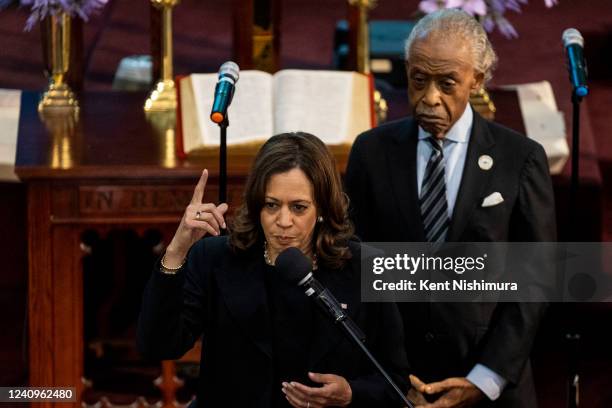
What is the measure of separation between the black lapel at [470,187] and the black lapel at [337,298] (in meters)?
0.41

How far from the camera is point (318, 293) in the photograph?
3195 millimetres

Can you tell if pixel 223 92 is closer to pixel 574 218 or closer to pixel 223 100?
pixel 223 100

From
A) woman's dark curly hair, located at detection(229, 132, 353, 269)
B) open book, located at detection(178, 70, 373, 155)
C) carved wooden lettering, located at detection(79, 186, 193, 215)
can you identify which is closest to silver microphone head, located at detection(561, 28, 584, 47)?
woman's dark curly hair, located at detection(229, 132, 353, 269)

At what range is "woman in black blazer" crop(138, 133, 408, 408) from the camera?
3.55m

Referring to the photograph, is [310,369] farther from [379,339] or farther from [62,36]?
[62,36]

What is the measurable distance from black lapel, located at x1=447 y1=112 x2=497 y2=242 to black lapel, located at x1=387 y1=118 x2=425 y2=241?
93mm

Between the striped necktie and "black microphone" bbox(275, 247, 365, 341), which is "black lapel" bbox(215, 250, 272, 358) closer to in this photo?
"black microphone" bbox(275, 247, 365, 341)

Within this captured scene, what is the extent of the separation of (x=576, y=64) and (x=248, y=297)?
1.11 meters

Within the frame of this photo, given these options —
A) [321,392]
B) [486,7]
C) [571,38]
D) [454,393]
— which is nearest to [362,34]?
[486,7]

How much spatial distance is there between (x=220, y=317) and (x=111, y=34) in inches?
198

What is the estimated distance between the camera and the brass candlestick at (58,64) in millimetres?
6129

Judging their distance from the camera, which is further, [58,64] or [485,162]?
[58,64]

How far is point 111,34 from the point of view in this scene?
332 inches

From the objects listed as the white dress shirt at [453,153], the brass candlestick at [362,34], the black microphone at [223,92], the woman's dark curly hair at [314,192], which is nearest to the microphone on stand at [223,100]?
the black microphone at [223,92]
